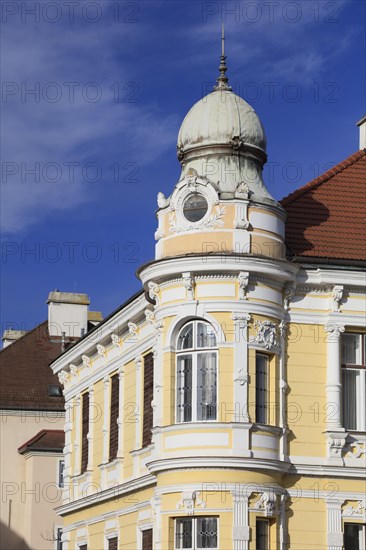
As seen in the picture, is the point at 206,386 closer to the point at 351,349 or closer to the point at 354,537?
the point at 351,349

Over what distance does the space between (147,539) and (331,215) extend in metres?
9.44

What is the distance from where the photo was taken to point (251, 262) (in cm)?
2864

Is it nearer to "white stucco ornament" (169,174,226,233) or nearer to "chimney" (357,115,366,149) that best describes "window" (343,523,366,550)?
"white stucco ornament" (169,174,226,233)

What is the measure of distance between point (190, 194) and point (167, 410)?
16.4 feet

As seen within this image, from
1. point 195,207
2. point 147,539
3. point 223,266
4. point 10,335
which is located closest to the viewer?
point 223,266

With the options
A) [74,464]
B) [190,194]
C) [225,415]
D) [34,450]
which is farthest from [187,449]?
[34,450]

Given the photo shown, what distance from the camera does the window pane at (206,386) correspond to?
2853 cm

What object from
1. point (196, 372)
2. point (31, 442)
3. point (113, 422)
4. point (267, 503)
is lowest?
point (267, 503)

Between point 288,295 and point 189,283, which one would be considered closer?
point 189,283

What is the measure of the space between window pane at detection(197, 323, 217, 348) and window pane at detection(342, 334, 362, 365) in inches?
136

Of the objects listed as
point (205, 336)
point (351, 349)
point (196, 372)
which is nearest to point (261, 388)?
point (196, 372)

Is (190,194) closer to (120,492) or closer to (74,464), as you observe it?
(120,492)

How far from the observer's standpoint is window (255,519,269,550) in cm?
2814

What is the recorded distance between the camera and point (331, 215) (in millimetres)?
32031
